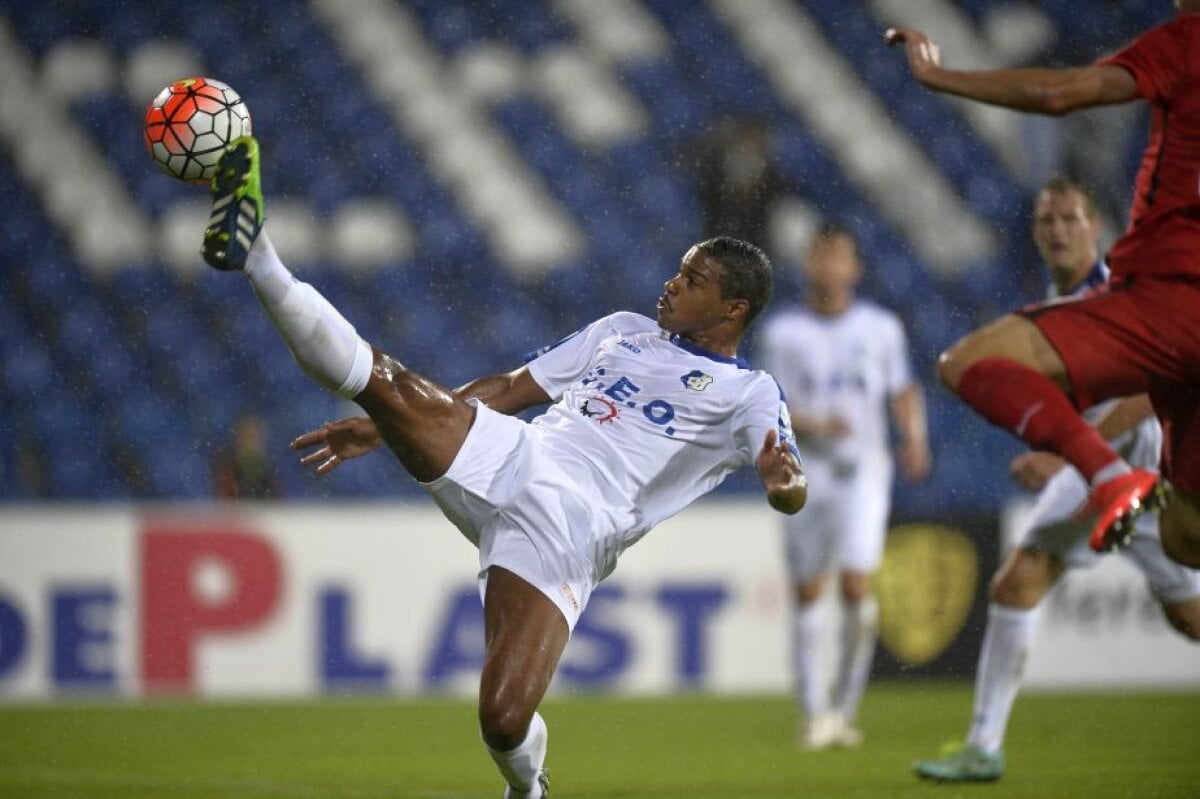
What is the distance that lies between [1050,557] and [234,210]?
3.08 m

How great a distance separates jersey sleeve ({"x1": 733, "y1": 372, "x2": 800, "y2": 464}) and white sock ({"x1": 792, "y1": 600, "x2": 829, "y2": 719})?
2.60 meters

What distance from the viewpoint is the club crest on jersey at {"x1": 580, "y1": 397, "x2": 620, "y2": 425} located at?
189 inches

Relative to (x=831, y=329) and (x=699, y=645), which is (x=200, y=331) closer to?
(x=699, y=645)

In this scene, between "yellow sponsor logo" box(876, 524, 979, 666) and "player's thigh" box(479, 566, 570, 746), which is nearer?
"player's thigh" box(479, 566, 570, 746)

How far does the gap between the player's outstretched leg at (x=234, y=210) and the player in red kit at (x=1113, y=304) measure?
5.10 feet

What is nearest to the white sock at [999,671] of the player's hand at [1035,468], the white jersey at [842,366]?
the player's hand at [1035,468]

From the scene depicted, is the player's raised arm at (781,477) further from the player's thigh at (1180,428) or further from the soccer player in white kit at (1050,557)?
the soccer player in white kit at (1050,557)

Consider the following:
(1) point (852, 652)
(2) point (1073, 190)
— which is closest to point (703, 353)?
(2) point (1073, 190)

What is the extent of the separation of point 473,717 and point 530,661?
148 inches

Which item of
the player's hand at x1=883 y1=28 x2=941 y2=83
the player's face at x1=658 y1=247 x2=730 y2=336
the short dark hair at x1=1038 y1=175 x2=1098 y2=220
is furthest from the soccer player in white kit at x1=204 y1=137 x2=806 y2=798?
the short dark hair at x1=1038 y1=175 x2=1098 y2=220

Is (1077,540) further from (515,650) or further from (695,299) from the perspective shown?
(515,650)

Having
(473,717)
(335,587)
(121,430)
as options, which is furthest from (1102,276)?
(121,430)

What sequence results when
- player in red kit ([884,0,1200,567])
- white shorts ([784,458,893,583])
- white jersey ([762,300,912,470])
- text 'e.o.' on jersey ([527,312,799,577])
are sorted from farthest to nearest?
white jersey ([762,300,912,470]), white shorts ([784,458,893,583]), text 'e.o.' on jersey ([527,312,799,577]), player in red kit ([884,0,1200,567])

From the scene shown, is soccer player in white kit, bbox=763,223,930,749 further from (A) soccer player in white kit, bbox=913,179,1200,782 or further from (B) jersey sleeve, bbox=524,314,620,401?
(B) jersey sleeve, bbox=524,314,620,401
